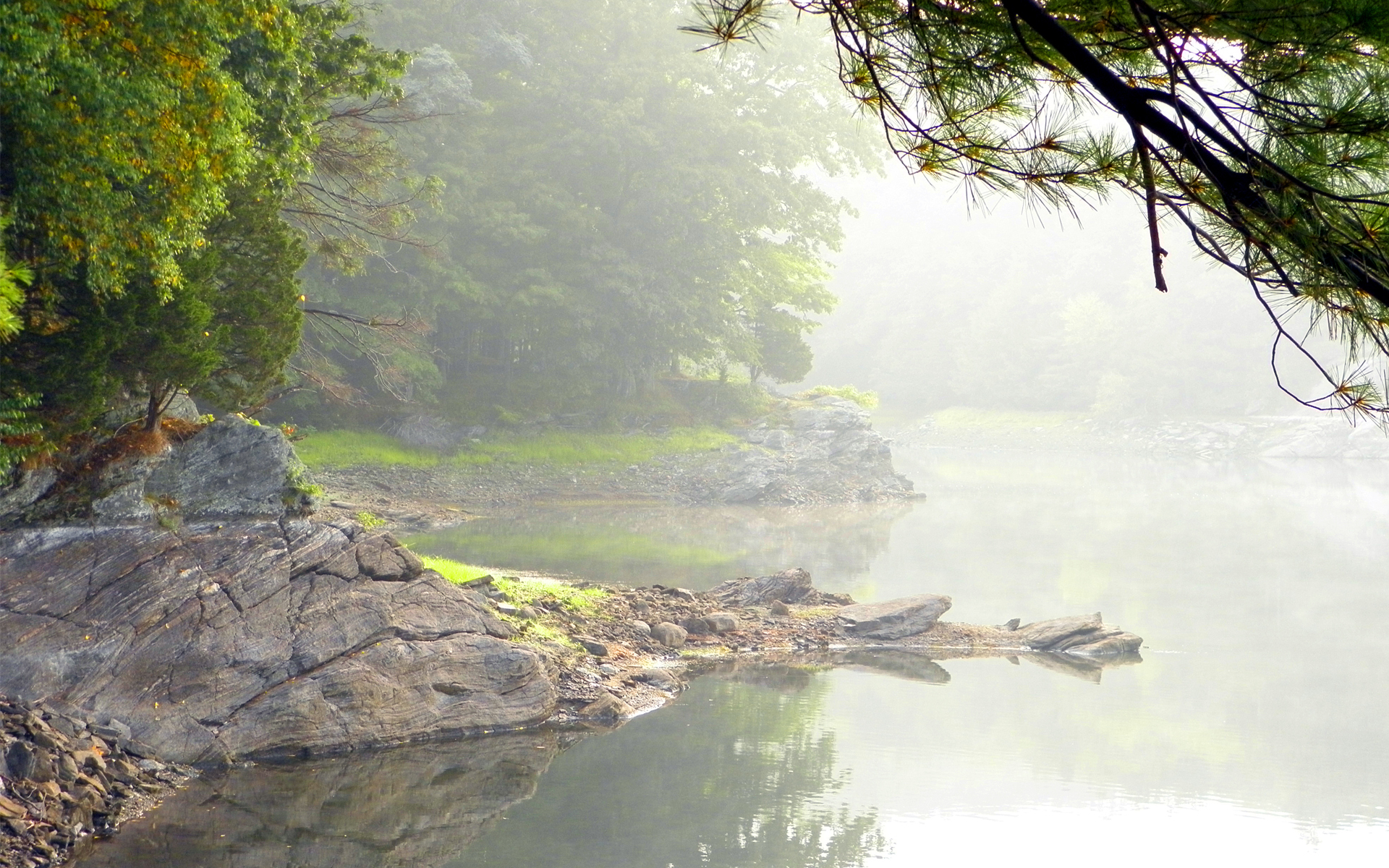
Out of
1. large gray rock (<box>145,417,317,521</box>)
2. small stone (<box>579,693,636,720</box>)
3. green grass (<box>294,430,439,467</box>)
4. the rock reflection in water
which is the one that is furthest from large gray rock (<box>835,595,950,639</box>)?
green grass (<box>294,430,439,467</box>)

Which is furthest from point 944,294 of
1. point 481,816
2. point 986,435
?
point 481,816

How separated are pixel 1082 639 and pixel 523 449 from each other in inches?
648

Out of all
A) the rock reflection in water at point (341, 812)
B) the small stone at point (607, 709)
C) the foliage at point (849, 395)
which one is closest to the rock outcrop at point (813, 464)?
the foliage at point (849, 395)

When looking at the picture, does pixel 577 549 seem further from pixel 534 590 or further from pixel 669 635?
pixel 669 635

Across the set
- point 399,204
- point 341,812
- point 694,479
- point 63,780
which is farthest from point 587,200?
point 63,780

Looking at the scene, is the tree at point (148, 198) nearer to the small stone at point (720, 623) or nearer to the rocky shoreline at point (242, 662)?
the rocky shoreline at point (242, 662)

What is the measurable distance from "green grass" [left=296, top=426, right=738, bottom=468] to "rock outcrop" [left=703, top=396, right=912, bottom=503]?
1.22 metres

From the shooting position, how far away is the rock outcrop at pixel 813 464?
2709 centimetres

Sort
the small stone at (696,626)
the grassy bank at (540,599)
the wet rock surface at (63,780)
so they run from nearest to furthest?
the wet rock surface at (63,780) < the grassy bank at (540,599) < the small stone at (696,626)

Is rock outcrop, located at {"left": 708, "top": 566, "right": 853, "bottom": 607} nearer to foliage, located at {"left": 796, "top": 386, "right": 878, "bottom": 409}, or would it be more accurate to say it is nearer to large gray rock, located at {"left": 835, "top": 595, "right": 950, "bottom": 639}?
large gray rock, located at {"left": 835, "top": 595, "right": 950, "bottom": 639}

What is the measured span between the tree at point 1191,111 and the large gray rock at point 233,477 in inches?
254

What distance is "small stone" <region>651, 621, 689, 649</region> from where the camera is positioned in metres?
11.5

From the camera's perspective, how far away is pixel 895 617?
13.0 metres

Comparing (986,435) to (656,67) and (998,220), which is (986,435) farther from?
(656,67)
